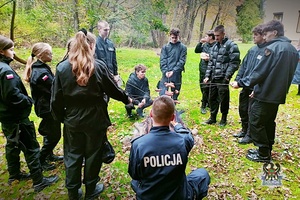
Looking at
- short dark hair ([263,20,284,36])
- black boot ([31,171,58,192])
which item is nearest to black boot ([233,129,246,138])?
short dark hair ([263,20,284,36])

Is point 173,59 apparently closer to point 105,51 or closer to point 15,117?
point 105,51

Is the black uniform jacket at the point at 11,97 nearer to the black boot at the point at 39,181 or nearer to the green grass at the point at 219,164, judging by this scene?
the black boot at the point at 39,181

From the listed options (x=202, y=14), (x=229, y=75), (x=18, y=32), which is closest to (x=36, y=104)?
(x=229, y=75)

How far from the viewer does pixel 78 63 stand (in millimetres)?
2367

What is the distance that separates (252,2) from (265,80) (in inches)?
980

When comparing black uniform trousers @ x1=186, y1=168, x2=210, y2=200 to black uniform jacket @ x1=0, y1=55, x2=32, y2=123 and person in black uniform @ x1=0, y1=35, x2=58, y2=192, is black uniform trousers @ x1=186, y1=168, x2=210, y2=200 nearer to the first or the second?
person in black uniform @ x1=0, y1=35, x2=58, y2=192

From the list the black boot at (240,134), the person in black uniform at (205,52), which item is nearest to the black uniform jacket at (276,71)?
the black boot at (240,134)

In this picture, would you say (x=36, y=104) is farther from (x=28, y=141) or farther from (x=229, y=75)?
(x=229, y=75)

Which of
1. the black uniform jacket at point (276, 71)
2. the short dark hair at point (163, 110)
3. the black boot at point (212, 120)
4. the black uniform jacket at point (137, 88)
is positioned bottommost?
the black boot at point (212, 120)

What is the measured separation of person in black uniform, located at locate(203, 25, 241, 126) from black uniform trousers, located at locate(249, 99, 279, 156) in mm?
1089

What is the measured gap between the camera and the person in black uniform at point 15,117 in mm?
2803

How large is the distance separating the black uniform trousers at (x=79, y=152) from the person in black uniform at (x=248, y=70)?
2.77 m

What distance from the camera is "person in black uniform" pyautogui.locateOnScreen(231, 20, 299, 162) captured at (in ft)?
11.0

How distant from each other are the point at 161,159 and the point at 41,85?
2.02m
